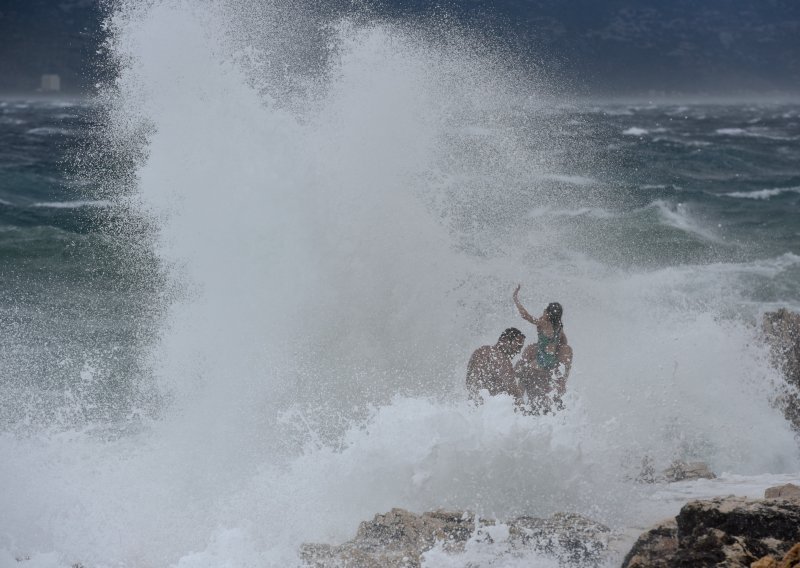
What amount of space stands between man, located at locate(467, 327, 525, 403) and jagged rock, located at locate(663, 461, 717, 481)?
56.5 inches

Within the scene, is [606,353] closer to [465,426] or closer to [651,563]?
[465,426]

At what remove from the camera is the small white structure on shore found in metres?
108

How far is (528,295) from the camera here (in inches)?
505

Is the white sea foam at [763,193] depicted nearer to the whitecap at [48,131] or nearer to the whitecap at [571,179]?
the whitecap at [571,179]

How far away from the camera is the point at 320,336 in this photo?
10.6 metres

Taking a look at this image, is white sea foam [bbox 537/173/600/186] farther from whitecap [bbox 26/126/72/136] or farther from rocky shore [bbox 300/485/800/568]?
whitecap [bbox 26/126/72/136]

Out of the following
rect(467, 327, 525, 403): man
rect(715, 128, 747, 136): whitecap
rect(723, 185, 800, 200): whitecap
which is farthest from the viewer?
rect(715, 128, 747, 136): whitecap

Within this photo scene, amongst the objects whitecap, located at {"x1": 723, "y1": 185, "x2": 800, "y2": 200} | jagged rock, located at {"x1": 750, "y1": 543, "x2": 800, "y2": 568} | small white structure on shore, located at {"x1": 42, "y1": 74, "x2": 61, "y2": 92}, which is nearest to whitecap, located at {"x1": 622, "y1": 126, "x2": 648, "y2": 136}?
whitecap, located at {"x1": 723, "y1": 185, "x2": 800, "y2": 200}

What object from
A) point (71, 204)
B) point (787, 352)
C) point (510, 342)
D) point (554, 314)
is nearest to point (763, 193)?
point (787, 352)

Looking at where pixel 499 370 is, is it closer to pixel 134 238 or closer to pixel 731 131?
pixel 134 238

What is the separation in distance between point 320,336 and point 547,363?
3.72 m

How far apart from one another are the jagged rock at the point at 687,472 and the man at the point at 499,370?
1436mm

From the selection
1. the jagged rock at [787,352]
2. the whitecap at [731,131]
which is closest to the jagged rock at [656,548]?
the jagged rock at [787,352]

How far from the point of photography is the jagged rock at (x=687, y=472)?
6.58 meters
